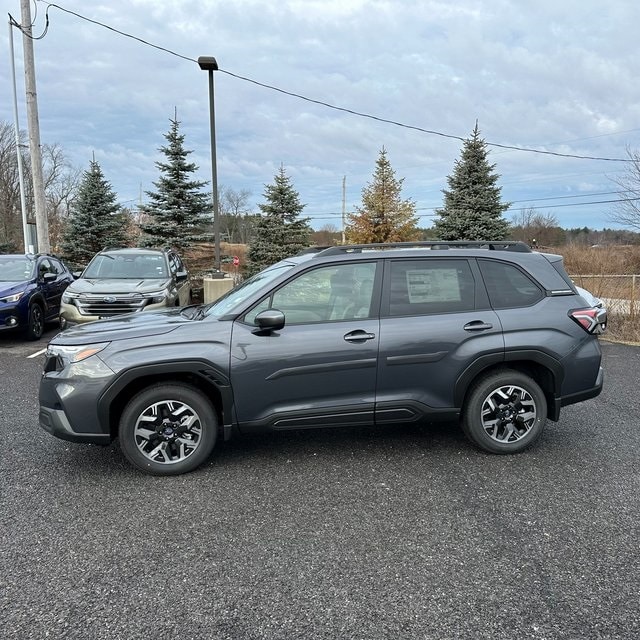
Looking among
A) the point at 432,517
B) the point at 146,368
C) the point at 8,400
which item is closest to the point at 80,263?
the point at 8,400

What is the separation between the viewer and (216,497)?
3365 mm

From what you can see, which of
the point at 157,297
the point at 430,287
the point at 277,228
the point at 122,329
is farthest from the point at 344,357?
the point at 277,228

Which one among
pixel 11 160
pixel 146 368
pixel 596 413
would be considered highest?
pixel 11 160

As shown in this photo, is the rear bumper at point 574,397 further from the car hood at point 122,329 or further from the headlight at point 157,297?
the headlight at point 157,297

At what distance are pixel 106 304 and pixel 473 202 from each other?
1613 centimetres

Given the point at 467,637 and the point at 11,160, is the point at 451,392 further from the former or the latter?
the point at 11,160

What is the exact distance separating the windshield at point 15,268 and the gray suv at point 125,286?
122 cm

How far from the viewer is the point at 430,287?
13.2ft

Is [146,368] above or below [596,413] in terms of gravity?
above

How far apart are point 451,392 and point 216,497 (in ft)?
6.31

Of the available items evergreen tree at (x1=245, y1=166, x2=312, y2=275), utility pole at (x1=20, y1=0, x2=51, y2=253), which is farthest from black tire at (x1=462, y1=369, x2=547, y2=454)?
evergreen tree at (x1=245, y1=166, x2=312, y2=275)

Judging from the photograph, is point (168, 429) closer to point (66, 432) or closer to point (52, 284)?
point (66, 432)

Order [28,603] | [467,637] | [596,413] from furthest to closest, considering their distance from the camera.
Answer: [596,413]
[28,603]
[467,637]

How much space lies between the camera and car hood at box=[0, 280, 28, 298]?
337 inches
